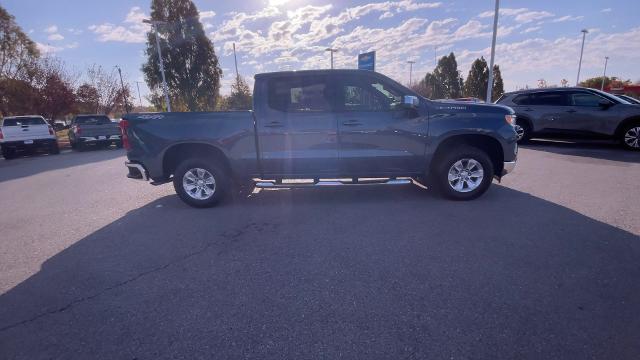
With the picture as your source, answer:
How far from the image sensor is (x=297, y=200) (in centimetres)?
572

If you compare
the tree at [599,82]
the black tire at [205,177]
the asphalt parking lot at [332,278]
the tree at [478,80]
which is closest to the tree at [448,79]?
the tree at [478,80]

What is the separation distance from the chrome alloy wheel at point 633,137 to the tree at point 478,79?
102 feet

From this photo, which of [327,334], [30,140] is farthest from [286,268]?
[30,140]

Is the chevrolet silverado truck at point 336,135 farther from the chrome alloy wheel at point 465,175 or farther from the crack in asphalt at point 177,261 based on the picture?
the crack in asphalt at point 177,261

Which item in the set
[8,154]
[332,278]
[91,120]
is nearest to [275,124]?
[332,278]

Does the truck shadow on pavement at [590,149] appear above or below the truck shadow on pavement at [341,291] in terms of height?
above

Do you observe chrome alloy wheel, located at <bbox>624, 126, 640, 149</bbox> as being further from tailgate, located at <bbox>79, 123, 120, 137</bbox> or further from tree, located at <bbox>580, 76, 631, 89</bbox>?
tree, located at <bbox>580, 76, 631, 89</bbox>

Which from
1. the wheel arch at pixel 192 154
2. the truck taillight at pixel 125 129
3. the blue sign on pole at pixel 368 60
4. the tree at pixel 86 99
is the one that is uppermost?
the blue sign on pole at pixel 368 60

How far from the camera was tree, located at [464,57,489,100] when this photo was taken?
1486 inches

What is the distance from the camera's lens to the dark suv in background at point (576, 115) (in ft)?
30.0

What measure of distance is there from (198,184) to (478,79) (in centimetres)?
4003

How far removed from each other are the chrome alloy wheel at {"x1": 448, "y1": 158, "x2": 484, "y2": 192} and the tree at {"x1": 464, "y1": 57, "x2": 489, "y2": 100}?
1458 inches

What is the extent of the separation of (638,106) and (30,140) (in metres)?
21.6

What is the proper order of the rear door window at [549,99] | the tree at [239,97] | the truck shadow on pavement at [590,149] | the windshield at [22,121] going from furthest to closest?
1. the tree at [239,97]
2. the windshield at [22,121]
3. the rear door window at [549,99]
4. the truck shadow on pavement at [590,149]
